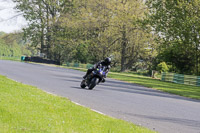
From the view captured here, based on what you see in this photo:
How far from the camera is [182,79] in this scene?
143ft

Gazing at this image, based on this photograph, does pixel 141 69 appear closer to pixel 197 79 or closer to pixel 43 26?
pixel 43 26

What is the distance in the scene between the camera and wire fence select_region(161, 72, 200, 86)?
138 ft

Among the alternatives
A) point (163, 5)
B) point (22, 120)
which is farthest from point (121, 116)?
point (163, 5)

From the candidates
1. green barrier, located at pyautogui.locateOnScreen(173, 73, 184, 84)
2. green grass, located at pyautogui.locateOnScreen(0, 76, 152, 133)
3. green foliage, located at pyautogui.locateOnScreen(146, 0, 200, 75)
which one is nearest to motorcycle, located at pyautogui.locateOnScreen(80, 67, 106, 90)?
green grass, located at pyautogui.locateOnScreen(0, 76, 152, 133)

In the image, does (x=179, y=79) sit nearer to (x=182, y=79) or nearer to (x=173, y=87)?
(x=182, y=79)

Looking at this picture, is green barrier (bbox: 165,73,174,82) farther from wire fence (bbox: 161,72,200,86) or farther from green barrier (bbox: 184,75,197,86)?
green barrier (bbox: 184,75,197,86)

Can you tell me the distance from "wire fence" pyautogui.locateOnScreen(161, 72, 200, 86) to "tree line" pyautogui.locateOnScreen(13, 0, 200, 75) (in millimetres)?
3078

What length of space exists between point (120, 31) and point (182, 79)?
1962 cm

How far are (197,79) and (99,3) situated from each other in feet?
88.9

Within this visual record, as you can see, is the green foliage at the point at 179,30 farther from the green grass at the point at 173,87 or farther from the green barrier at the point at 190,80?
the green grass at the point at 173,87

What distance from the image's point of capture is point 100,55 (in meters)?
70.3

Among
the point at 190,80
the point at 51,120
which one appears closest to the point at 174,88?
the point at 190,80

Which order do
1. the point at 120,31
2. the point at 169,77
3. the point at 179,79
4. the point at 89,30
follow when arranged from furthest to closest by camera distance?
the point at 89,30, the point at 120,31, the point at 169,77, the point at 179,79

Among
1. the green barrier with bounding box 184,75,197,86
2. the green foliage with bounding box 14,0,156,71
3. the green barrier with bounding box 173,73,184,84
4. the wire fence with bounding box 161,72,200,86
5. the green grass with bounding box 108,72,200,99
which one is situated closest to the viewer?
the green grass with bounding box 108,72,200,99
